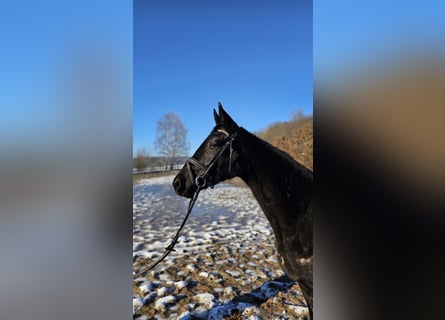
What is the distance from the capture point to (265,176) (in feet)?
5.90

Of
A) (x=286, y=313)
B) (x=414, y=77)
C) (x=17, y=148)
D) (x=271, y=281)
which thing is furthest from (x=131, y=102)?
(x=271, y=281)

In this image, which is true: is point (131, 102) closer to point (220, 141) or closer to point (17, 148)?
point (17, 148)

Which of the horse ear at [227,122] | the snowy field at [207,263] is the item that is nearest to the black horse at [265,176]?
the horse ear at [227,122]

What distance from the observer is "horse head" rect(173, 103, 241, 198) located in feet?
5.88

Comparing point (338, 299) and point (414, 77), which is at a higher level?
point (414, 77)

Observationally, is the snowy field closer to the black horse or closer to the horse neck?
the black horse

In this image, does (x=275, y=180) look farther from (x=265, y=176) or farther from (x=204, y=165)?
(x=204, y=165)

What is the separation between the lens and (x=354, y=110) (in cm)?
93

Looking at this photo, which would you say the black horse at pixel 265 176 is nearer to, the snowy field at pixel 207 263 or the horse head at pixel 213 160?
the horse head at pixel 213 160

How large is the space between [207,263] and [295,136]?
200 cm

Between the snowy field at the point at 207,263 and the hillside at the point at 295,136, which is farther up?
the hillside at the point at 295,136

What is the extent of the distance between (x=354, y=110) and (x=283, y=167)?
864mm

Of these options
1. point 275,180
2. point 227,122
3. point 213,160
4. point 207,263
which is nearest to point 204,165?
point 213,160

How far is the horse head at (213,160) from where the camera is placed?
1.79 metres
